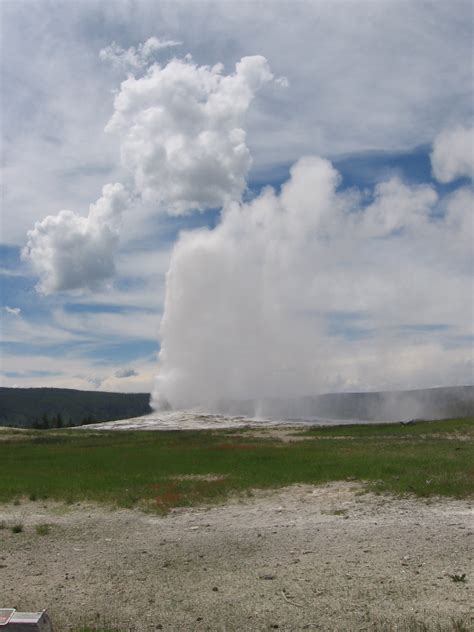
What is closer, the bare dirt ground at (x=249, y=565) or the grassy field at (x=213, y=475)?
the bare dirt ground at (x=249, y=565)

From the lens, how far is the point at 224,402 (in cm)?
16225

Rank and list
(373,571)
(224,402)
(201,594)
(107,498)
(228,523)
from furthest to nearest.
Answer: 1. (224,402)
2. (107,498)
3. (228,523)
4. (373,571)
5. (201,594)

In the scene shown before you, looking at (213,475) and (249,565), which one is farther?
(213,475)

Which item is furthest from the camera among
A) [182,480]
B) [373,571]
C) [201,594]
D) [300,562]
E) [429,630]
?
[182,480]

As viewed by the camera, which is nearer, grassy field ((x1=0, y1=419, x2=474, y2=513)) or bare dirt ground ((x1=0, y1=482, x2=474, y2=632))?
bare dirt ground ((x1=0, y1=482, x2=474, y2=632))

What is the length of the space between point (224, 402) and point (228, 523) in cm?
14378

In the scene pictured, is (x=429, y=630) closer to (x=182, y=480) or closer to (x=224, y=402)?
(x=182, y=480)

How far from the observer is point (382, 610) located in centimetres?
1115

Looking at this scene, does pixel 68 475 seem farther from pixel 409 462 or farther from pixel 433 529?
pixel 433 529

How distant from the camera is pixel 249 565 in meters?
14.6

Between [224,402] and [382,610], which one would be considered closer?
[382,610]

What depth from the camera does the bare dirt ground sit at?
11352 mm

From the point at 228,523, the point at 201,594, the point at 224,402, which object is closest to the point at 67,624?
the point at 201,594

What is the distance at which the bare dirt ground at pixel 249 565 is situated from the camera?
11.4 m
